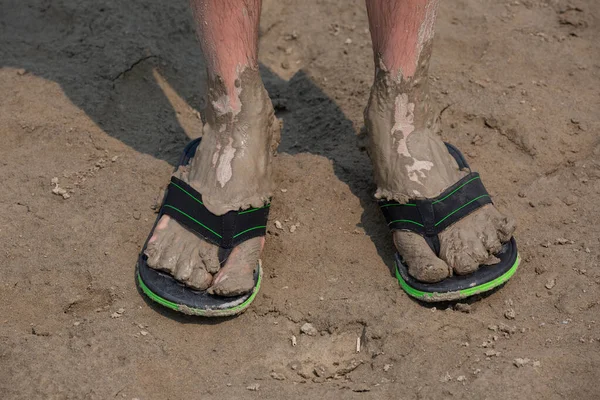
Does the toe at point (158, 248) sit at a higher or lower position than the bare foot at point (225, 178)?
lower

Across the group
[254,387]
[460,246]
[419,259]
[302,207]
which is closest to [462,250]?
[460,246]

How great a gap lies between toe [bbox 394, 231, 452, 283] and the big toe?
1.30 ft

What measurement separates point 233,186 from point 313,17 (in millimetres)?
1323

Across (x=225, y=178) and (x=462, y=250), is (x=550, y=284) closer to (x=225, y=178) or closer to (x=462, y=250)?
(x=462, y=250)

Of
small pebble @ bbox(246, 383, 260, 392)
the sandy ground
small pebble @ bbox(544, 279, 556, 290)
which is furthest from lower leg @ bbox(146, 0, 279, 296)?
small pebble @ bbox(544, 279, 556, 290)

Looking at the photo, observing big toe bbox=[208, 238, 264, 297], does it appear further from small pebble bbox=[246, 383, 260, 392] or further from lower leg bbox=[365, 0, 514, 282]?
lower leg bbox=[365, 0, 514, 282]

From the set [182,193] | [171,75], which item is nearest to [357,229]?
[182,193]

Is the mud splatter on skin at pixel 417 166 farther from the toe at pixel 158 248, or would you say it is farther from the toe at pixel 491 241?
the toe at pixel 158 248

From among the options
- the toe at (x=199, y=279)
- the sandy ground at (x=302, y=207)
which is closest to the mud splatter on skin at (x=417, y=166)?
the sandy ground at (x=302, y=207)

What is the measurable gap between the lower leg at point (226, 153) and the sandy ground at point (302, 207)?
12cm

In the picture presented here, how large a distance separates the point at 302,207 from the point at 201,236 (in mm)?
372

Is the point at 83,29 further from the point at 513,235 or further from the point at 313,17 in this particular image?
the point at 513,235

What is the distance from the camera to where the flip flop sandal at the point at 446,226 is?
2057 millimetres

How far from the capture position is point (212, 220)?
84.7 inches
